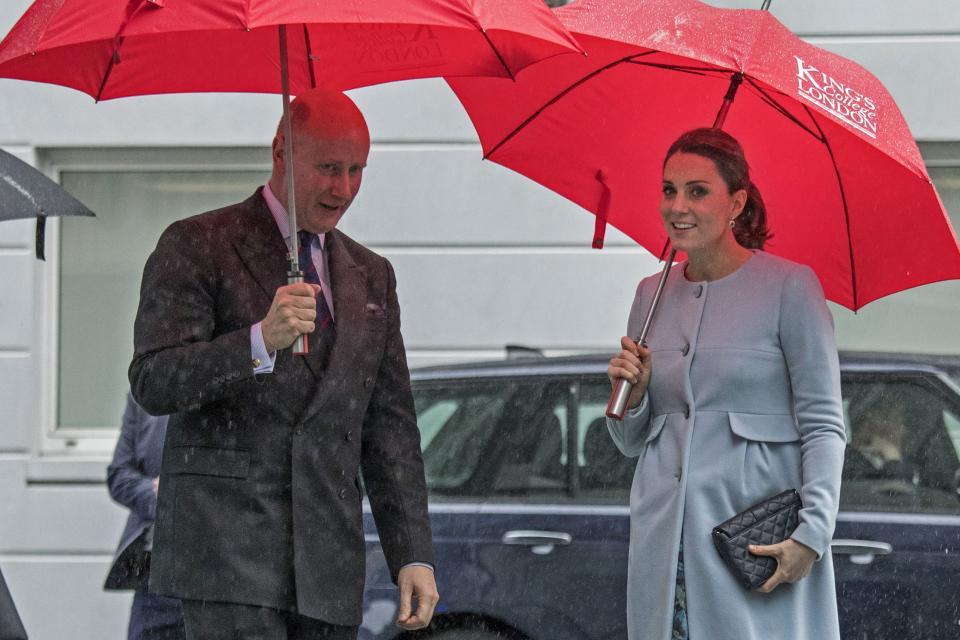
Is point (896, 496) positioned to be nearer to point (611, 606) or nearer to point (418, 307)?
point (611, 606)

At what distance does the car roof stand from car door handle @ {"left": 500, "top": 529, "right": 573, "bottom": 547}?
0.65 meters

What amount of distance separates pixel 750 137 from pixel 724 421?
97 cm

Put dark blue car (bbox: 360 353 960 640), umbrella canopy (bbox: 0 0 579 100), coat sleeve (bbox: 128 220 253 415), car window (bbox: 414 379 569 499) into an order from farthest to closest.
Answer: car window (bbox: 414 379 569 499) → dark blue car (bbox: 360 353 960 640) → coat sleeve (bbox: 128 220 253 415) → umbrella canopy (bbox: 0 0 579 100)

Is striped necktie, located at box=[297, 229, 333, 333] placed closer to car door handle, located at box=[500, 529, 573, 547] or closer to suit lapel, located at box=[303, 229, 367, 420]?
suit lapel, located at box=[303, 229, 367, 420]

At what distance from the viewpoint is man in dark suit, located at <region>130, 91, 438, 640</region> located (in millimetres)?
3049

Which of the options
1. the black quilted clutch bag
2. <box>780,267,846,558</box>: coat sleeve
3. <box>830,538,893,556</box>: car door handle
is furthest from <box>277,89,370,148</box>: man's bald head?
<box>830,538,893,556</box>: car door handle

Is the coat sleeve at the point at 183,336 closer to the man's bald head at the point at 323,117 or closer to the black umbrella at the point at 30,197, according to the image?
the man's bald head at the point at 323,117

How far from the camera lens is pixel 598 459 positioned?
511 cm

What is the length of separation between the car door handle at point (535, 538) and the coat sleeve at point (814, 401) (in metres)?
1.67

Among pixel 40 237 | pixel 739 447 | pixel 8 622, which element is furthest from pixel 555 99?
pixel 8 622

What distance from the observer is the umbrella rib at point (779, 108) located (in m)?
3.86

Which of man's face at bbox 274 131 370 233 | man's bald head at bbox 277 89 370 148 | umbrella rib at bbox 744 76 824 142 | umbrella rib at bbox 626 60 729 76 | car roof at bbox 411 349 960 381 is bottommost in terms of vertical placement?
car roof at bbox 411 349 960 381

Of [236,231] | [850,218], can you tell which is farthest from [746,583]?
[236,231]

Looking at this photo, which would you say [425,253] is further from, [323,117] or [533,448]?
[323,117]
